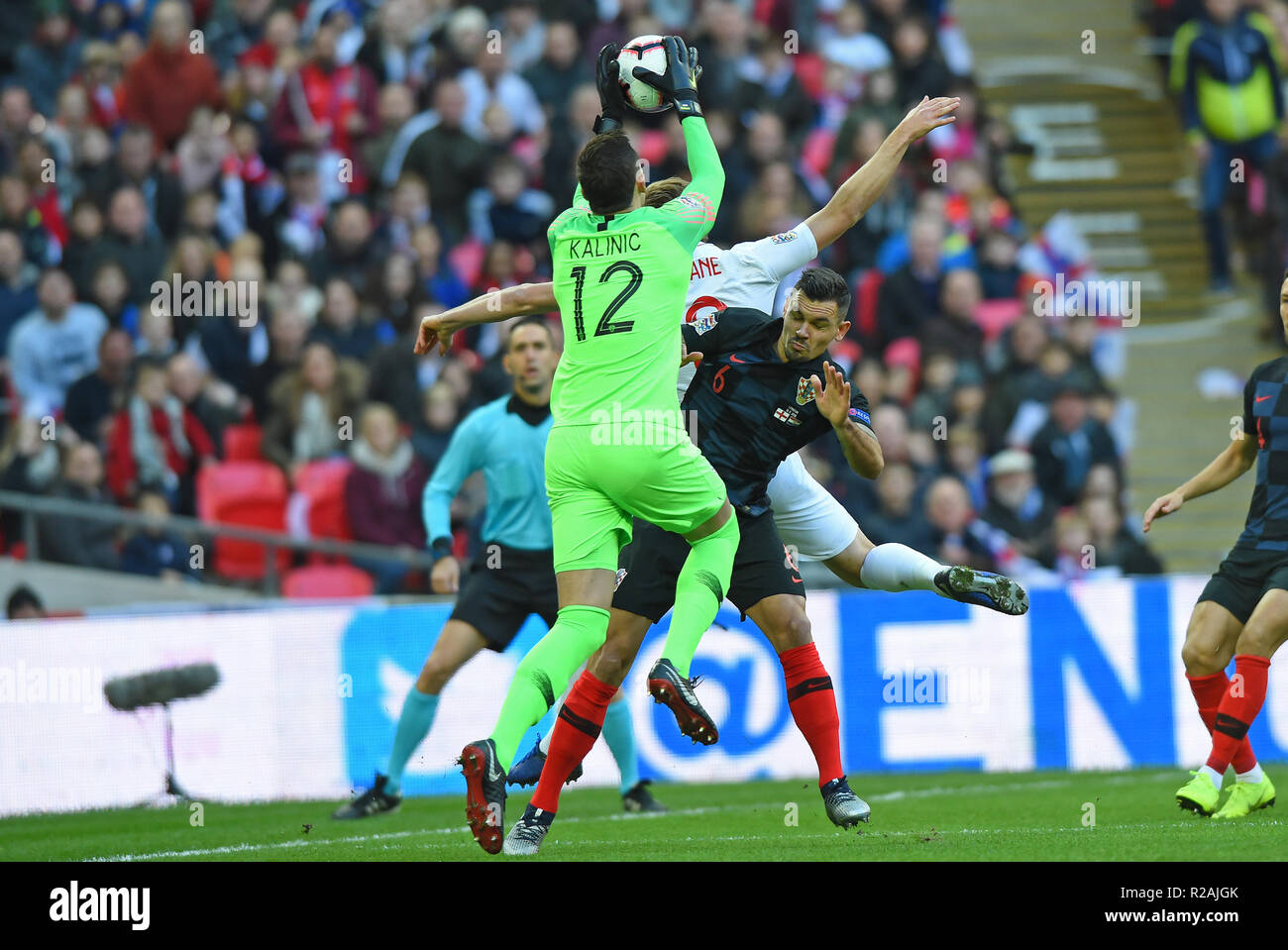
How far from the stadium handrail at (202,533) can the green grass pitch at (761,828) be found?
220 centimetres

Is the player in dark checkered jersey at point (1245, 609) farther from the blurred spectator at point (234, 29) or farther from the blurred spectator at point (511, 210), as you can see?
→ the blurred spectator at point (234, 29)

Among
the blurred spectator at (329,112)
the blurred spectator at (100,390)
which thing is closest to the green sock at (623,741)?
the blurred spectator at (100,390)

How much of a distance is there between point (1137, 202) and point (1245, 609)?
1013 centimetres

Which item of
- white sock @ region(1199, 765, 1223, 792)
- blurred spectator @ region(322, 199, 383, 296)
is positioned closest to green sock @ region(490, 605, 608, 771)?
white sock @ region(1199, 765, 1223, 792)

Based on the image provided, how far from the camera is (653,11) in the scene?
56.4ft

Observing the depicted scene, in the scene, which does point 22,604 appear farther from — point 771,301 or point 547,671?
point 547,671

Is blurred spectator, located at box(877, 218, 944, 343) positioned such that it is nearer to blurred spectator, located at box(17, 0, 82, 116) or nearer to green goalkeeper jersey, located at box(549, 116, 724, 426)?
blurred spectator, located at box(17, 0, 82, 116)

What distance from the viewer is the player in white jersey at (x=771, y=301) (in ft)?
25.1

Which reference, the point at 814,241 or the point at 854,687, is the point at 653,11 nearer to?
the point at 854,687

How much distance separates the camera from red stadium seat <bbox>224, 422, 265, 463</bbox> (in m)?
14.1

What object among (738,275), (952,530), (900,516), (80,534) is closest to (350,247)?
(80,534)

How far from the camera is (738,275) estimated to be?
8.39 metres

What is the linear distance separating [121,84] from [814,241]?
10.8 meters
